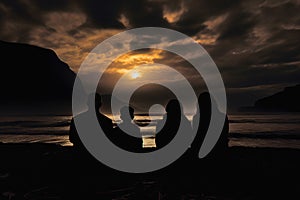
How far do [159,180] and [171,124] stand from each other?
93.3 inches

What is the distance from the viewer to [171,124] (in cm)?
1040

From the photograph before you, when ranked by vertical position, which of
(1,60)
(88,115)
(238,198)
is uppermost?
(1,60)

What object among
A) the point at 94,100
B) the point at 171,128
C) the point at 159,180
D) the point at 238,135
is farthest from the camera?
the point at 238,135

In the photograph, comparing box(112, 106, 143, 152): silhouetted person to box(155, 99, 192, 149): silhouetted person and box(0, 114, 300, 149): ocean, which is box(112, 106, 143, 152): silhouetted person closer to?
box(155, 99, 192, 149): silhouetted person

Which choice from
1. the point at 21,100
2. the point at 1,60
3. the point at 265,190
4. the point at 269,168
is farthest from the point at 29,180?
the point at 1,60

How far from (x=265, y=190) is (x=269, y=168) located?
8.47 feet

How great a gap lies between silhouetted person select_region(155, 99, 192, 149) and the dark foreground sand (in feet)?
3.76

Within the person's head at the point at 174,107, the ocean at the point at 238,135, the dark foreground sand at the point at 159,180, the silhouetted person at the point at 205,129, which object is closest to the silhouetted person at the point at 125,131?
the dark foreground sand at the point at 159,180

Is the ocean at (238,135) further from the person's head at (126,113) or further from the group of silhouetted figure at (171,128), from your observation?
the person's head at (126,113)

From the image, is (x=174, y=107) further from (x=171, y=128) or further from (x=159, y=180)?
(x=159, y=180)

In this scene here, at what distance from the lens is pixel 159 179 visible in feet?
30.6

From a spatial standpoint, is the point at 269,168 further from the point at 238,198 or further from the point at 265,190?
the point at 238,198

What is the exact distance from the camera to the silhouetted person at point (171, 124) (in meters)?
10.2

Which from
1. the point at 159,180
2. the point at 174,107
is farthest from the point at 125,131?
the point at 159,180
